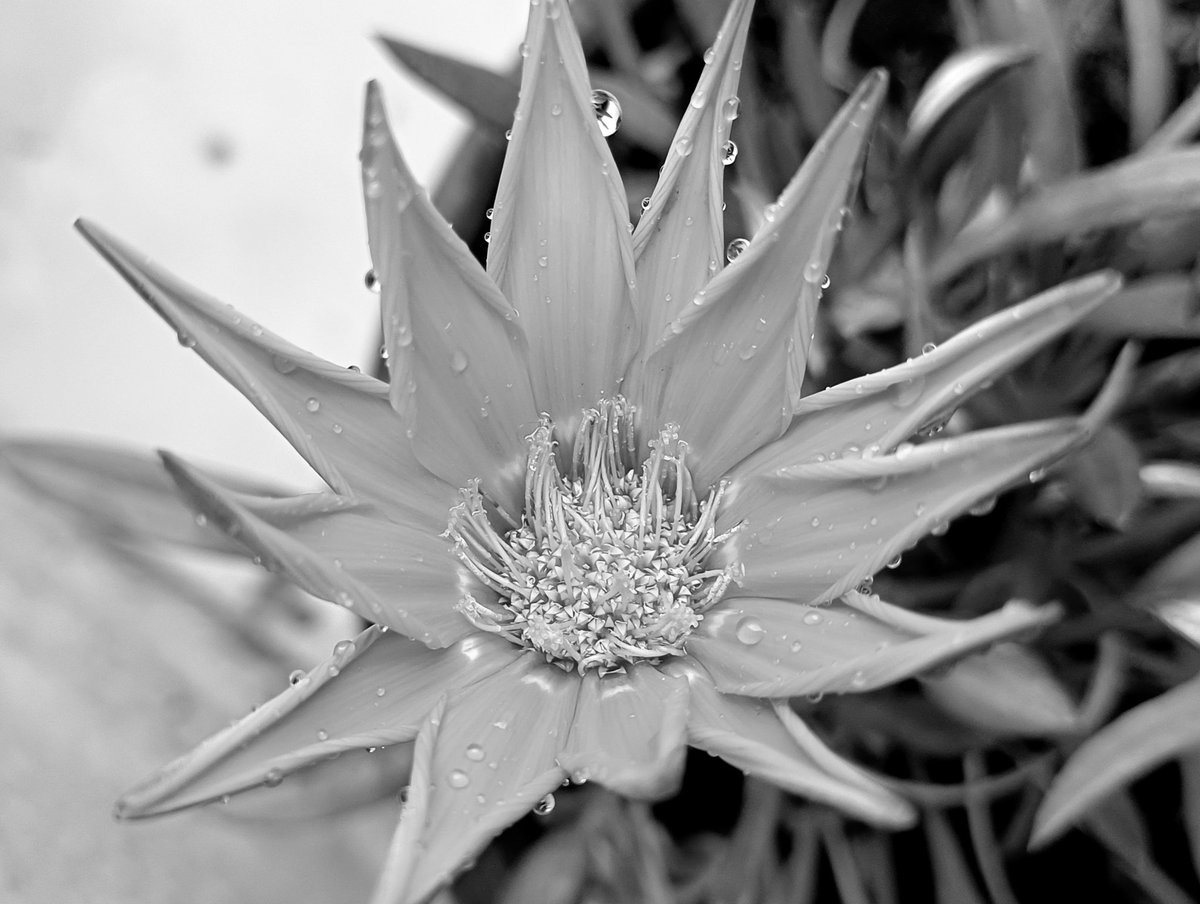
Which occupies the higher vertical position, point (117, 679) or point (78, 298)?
point (78, 298)

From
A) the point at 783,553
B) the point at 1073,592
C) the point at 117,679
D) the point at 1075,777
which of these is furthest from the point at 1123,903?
the point at 117,679

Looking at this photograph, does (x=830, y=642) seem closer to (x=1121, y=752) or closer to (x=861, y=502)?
(x=861, y=502)

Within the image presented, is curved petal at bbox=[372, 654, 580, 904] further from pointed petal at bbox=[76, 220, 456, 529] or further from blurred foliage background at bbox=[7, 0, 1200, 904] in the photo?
blurred foliage background at bbox=[7, 0, 1200, 904]

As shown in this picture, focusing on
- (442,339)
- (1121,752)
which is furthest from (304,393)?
(1121,752)

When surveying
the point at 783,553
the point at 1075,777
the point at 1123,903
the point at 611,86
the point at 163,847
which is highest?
the point at 611,86

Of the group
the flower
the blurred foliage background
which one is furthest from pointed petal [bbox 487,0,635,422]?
the blurred foliage background

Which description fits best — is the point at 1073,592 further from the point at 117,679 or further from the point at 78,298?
the point at 78,298
